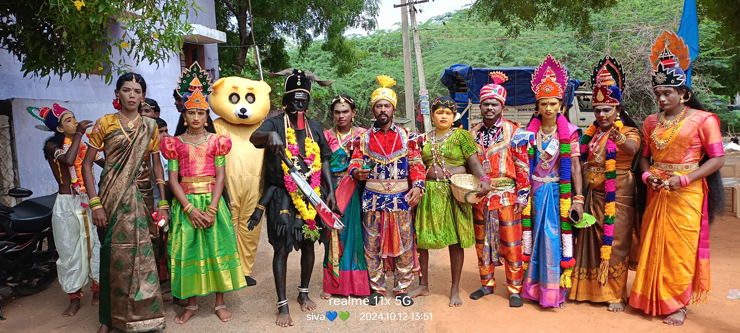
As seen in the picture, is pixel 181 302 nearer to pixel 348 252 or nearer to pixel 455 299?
pixel 348 252

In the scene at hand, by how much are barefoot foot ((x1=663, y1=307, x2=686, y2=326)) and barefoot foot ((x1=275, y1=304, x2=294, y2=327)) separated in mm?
3228

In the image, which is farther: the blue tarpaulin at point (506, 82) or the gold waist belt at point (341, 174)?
the blue tarpaulin at point (506, 82)

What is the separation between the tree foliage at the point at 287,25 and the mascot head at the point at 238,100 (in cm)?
920

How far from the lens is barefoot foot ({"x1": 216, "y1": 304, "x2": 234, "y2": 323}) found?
14.0 ft

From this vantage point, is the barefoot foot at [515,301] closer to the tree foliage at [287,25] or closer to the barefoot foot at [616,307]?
the barefoot foot at [616,307]

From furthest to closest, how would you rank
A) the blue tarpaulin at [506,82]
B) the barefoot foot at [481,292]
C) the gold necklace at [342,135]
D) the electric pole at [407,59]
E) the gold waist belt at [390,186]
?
the electric pole at [407,59] < the blue tarpaulin at [506,82] < the gold necklace at [342,135] < the barefoot foot at [481,292] < the gold waist belt at [390,186]

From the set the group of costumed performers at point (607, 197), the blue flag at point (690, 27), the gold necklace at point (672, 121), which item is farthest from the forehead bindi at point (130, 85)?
the blue flag at point (690, 27)

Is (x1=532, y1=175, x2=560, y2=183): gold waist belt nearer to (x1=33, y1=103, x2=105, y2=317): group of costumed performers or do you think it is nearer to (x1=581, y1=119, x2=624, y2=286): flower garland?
(x1=581, y1=119, x2=624, y2=286): flower garland

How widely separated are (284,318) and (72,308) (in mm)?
2141

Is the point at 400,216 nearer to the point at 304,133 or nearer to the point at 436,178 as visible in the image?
the point at 436,178

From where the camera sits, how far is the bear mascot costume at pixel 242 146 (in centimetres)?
509

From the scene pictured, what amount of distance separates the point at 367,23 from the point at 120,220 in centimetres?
1269

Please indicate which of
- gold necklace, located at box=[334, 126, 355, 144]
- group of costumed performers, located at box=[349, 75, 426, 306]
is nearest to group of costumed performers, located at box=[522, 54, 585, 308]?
group of costumed performers, located at box=[349, 75, 426, 306]

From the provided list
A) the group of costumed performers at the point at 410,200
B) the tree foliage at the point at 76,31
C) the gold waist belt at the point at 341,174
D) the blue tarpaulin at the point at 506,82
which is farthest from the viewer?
the blue tarpaulin at the point at 506,82
